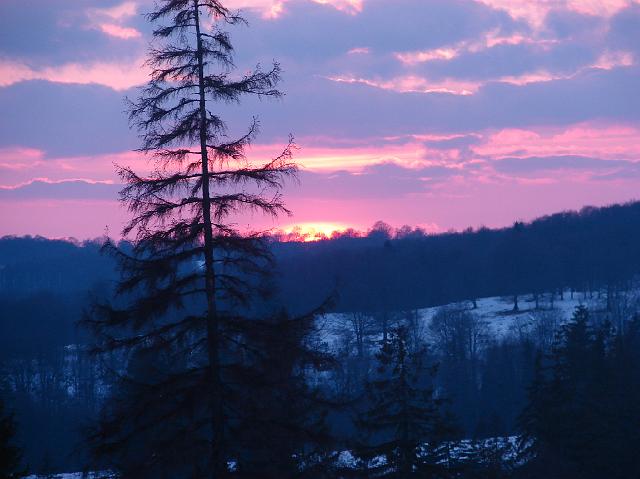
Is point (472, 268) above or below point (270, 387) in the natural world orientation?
→ below

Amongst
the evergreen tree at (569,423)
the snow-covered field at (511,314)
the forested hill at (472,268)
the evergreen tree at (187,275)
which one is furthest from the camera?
the forested hill at (472,268)

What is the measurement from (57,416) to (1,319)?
4816cm

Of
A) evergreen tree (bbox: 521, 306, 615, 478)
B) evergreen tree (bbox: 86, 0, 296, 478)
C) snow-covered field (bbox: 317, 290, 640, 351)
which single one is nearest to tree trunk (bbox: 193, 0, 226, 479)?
evergreen tree (bbox: 86, 0, 296, 478)

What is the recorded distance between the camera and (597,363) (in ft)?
119

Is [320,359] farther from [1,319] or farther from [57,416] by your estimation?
[1,319]

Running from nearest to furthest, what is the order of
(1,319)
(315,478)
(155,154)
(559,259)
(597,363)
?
(155,154), (315,478), (597,363), (1,319), (559,259)

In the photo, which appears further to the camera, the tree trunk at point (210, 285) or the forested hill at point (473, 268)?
the forested hill at point (473, 268)

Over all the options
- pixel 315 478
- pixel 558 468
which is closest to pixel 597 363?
pixel 558 468

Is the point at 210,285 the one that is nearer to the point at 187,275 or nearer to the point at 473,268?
the point at 187,275

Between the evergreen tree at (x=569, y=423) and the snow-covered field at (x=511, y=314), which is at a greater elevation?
the evergreen tree at (x=569, y=423)

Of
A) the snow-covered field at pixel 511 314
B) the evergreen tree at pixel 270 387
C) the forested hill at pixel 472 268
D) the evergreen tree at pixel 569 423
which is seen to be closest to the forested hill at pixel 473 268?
the forested hill at pixel 472 268

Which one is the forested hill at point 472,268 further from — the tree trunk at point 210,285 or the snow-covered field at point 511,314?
the tree trunk at point 210,285

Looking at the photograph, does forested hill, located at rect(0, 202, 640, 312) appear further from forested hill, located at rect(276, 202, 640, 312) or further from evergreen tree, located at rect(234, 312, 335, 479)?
evergreen tree, located at rect(234, 312, 335, 479)

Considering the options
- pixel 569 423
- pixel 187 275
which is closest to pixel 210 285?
pixel 187 275
